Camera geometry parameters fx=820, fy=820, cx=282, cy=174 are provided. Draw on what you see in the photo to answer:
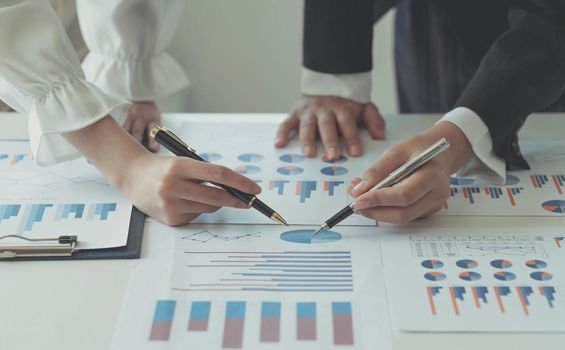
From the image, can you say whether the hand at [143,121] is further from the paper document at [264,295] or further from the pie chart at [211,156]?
the paper document at [264,295]

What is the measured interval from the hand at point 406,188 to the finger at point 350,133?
0.13 m

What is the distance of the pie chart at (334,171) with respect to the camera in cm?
107

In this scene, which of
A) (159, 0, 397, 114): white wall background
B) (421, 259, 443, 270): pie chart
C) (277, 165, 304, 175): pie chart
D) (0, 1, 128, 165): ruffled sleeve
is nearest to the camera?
(421, 259, 443, 270): pie chart

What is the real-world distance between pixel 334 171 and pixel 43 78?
38 cm

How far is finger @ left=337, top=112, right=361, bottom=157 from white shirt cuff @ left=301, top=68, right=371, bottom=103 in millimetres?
52

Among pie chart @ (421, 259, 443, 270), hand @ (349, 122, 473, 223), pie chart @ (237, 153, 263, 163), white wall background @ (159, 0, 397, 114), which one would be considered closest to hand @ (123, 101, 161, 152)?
pie chart @ (237, 153, 263, 163)

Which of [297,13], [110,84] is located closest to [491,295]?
[110,84]

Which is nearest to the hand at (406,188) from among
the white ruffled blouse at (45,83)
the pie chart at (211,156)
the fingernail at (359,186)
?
the fingernail at (359,186)

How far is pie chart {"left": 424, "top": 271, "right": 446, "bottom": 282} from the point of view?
83 cm

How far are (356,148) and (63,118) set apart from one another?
15.6 inches

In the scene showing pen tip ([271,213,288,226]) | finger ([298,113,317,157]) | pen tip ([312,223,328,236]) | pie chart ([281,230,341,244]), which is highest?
finger ([298,113,317,157])

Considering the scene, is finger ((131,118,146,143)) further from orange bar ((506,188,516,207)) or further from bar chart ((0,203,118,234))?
orange bar ((506,188,516,207))

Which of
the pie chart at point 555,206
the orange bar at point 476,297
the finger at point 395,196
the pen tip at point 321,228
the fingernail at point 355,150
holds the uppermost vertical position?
the fingernail at point 355,150

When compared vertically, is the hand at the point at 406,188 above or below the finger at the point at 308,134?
below
